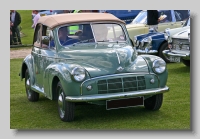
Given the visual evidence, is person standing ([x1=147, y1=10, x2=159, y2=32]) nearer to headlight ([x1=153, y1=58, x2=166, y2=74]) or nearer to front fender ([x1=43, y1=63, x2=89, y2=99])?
headlight ([x1=153, y1=58, x2=166, y2=74])

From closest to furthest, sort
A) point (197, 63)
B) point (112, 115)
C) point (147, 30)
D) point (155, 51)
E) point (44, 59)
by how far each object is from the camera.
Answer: point (197, 63)
point (112, 115)
point (44, 59)
point (155, 51)
point (147, 30)

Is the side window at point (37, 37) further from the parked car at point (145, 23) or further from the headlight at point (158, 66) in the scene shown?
the parked car at point (145, 23)

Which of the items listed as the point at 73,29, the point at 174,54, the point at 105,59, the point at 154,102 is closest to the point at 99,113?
the point at 154,102

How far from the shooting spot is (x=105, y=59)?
791cm

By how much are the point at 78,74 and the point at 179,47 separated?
554cm

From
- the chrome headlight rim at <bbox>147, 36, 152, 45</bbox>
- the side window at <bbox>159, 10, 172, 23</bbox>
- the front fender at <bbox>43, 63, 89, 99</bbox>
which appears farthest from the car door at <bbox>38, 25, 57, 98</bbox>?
the side window at <bbox>159, 10, 172, 23</bbox>

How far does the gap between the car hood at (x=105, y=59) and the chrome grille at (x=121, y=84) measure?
5.2 inches

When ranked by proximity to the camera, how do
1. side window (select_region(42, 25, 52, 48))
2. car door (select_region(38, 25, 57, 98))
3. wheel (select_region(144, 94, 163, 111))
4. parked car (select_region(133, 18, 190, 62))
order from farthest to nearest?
parked car (select_region(133, 18, 190, 62))
side window (select_region(42, 25, 52, 48))
car door (select_region(38, 25, 57, 98))
wheel (select_region(144, 94, 163, 111))

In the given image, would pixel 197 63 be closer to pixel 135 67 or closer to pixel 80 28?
pixel 135 67

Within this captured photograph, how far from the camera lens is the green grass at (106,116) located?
25.2 ft

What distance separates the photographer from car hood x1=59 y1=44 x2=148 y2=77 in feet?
25.5

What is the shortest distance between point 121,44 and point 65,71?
1.36m

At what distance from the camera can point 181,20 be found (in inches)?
560

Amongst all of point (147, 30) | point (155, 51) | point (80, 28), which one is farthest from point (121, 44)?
point (147, 30)
